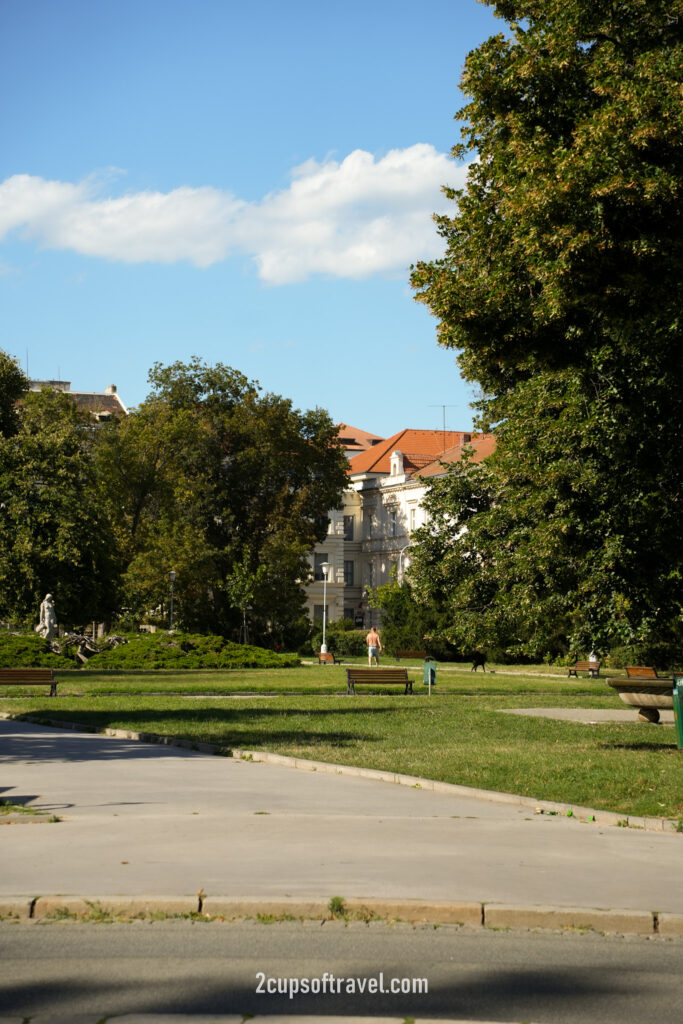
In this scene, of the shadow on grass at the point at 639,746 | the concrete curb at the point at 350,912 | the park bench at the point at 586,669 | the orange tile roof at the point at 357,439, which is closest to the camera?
the concrete curb at the point at 350,912

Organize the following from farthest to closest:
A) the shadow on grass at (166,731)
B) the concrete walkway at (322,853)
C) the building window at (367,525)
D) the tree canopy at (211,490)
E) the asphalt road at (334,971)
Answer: the building window at (367,525) → the tree canopy at (211,490) → the shadow on grass at (166,731) → the concrete walkway at (322,853) → the asphalt road at (334,971)

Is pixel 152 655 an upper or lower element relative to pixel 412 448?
lower

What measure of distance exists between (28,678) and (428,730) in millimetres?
12119

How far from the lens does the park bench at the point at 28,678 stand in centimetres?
2667

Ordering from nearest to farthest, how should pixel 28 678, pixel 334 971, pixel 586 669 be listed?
1. pixel 334 971
2. pixel 28 678
3. pixel 586 669

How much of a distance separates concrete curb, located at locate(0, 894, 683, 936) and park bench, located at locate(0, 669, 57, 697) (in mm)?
20605

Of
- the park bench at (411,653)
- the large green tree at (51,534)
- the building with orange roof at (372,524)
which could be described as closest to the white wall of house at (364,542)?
the building with orange roof at (372,524)

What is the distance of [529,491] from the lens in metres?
19.8

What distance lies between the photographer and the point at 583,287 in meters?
12.9

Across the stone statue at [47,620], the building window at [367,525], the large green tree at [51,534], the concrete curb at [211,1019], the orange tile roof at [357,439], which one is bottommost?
the concrete curb at [211,1019]

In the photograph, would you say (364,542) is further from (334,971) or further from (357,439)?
(334,971)

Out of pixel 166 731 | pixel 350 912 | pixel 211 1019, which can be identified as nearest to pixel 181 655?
pixel 166 731

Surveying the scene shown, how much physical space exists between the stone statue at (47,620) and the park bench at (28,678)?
1570cm

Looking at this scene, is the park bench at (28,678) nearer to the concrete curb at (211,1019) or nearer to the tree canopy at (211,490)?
the concrete curb at (211,1019)
